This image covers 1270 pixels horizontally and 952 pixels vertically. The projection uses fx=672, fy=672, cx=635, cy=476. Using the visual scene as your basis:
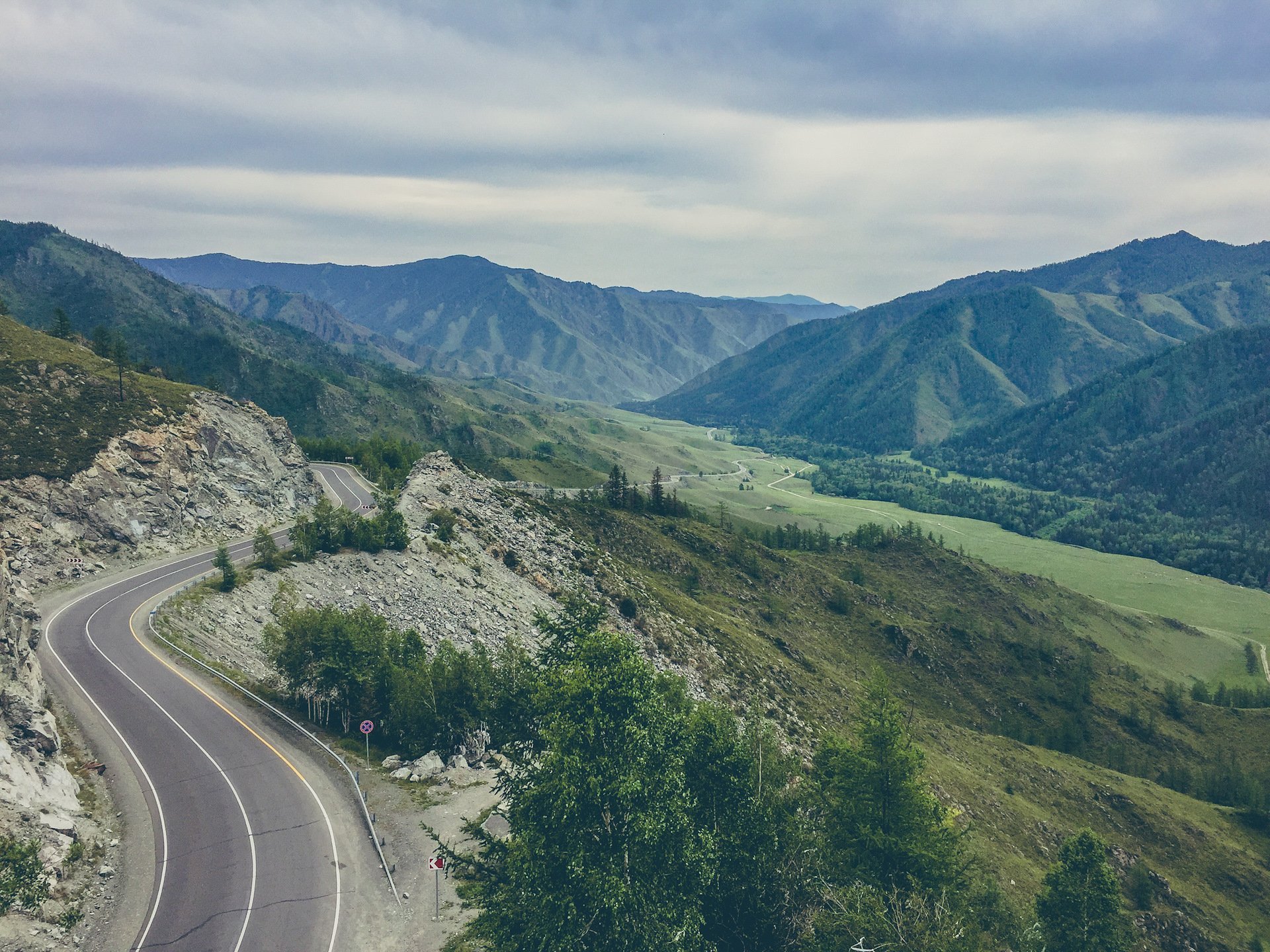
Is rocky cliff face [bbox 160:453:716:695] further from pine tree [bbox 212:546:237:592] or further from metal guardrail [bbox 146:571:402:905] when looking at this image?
metal guardrail [bbox 146:571:402:905]

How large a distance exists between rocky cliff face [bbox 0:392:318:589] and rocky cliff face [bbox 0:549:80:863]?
38131 mm

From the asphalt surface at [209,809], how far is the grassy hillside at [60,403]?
34.6m

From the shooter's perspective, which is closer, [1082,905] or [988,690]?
[1082,905]

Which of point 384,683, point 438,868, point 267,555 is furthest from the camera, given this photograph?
point 267,555

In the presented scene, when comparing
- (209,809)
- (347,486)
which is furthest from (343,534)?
(347,486)

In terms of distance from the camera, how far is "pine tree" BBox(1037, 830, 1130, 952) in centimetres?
5200

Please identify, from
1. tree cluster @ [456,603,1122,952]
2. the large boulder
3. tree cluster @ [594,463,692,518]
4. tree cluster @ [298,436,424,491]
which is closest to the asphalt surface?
the large boulder

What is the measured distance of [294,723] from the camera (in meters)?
49.5

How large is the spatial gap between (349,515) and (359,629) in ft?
119

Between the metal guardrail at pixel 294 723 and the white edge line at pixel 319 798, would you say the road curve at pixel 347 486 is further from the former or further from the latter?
the white edge line at pixel 319 798

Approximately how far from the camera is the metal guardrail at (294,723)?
36700 mm

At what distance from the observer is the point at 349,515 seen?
83688 millimetres

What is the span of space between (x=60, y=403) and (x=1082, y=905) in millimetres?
130850

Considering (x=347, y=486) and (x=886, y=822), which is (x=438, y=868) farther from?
(x=347, y=486)
